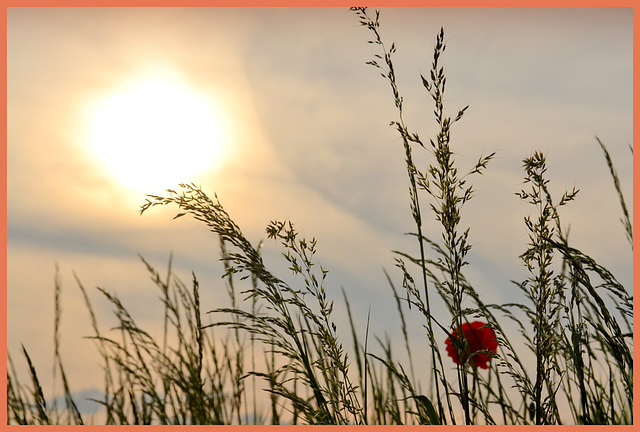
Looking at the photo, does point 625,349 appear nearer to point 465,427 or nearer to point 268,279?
point 465,427

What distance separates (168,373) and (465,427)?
1301mm

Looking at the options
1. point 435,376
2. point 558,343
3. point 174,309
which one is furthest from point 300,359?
point 174,309

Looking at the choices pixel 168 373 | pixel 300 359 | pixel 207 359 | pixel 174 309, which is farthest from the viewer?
pixel 207 359

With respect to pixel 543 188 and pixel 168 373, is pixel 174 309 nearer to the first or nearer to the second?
pixel 168 373

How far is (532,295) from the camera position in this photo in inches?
83.4

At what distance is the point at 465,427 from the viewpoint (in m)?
1.92

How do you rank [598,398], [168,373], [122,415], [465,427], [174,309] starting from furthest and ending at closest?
[174,309] → [122,415] → [168,373] → [598,398] → [465,427]

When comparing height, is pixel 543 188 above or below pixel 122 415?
above

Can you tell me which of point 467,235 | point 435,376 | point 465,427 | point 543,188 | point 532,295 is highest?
point 543,188

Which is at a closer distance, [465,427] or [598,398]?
[465,427]

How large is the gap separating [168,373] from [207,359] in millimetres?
615

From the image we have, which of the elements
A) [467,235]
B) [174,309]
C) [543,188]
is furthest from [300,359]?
[174,309]

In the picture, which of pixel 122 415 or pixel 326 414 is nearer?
pixel 326 414

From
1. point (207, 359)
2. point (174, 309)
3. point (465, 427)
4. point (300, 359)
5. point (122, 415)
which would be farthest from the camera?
point (207, 359)
